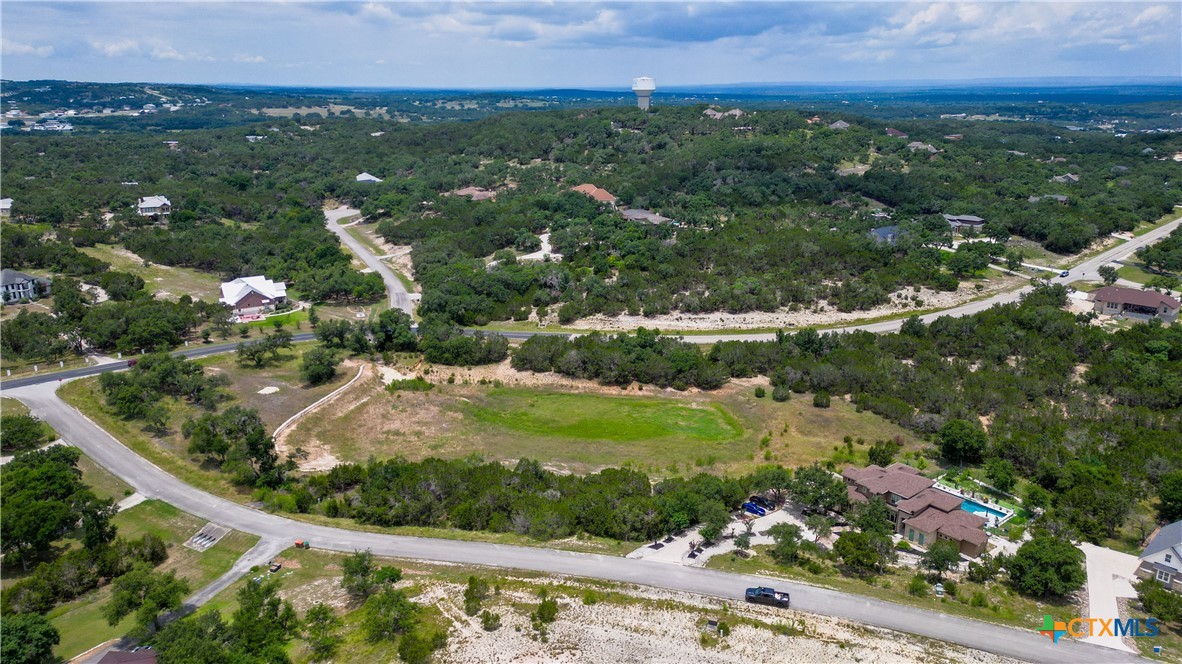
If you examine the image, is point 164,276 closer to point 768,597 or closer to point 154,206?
point 154,206

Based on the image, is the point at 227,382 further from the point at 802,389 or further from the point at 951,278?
the point at 951,278

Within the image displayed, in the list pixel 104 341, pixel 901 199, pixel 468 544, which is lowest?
pixel 468 544

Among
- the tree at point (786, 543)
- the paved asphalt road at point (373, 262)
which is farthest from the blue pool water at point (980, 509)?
the paved asphalt road at point (373, 262)

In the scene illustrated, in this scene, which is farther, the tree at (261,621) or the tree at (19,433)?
the tree at (19,433)

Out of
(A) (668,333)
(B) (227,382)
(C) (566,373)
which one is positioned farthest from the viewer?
(A) (668,333)

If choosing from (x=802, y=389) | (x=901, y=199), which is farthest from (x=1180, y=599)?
(x=901, y=199)

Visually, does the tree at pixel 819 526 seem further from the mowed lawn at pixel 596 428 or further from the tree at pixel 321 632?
the tree at pixel 321 632
